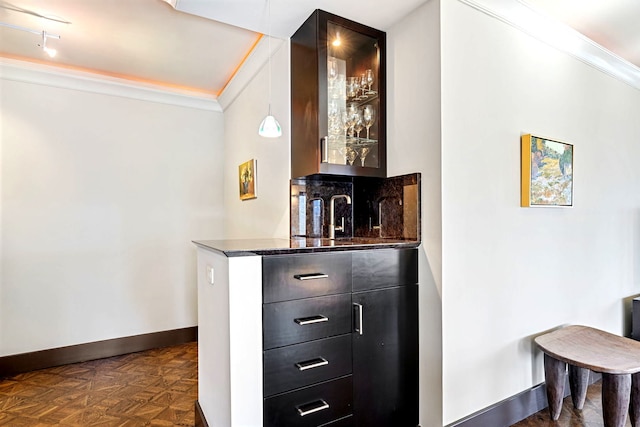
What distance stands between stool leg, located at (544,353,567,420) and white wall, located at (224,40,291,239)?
1837 millimetres

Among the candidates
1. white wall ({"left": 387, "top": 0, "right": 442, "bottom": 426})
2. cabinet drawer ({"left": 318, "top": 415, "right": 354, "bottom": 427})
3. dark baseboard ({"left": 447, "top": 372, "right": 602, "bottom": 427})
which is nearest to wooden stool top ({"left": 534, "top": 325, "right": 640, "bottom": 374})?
dark baseboard ({"left": 447, "top": 372, "right": 602, "bottom": 427})

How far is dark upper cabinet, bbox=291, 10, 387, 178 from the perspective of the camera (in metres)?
2.05

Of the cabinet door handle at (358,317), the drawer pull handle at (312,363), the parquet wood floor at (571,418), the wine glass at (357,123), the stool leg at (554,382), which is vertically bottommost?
the parquet wood floor at (571,418)

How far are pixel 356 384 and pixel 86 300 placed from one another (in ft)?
9.49

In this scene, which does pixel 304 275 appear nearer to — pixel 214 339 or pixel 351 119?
pixel 214 339

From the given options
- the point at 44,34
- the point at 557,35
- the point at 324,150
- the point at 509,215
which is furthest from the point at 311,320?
the point at 44,34

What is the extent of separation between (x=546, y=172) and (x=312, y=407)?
82.2 inches

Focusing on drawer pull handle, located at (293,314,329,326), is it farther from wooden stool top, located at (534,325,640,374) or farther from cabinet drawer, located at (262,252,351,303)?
wooden stool top, located at (534,325,640,374)

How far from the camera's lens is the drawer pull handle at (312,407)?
154 cm

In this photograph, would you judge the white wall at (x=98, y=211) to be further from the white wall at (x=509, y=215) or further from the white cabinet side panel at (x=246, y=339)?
the white wall at (x=509, y=215)

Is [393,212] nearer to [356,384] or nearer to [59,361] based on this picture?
[356,384]

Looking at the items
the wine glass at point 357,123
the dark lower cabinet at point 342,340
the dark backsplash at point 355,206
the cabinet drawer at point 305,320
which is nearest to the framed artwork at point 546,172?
the dark backsplash at point 355,206

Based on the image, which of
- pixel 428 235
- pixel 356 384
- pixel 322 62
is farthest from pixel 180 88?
pixel 356 384

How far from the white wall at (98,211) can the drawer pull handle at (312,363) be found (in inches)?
101
